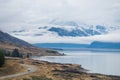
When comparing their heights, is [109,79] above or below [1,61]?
below

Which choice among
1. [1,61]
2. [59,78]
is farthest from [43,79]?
[1,61]

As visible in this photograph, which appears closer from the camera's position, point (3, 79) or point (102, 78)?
point (3, 79)

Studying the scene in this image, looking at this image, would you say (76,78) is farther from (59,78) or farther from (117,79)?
(117,79)

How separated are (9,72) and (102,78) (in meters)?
44.6

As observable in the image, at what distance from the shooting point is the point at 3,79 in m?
97.8

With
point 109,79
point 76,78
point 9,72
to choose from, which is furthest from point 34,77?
point 109,79

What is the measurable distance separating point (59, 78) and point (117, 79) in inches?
1296

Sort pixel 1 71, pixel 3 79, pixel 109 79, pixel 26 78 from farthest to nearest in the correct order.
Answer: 1. pixel 109 79
2. pixel 1 71
3. pixel 26 78
4. pixel 3 79

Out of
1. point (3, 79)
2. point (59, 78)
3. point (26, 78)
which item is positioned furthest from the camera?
point (59, 78)

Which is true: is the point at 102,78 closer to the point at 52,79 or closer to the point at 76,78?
the point at 76,78

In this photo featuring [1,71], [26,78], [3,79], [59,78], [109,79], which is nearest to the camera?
[3,79]

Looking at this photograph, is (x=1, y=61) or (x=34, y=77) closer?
(x=34, y=77)

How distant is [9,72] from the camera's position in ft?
382

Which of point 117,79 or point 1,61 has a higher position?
point 1,61
